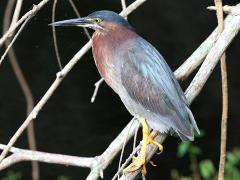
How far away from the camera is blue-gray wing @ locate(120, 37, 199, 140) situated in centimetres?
244

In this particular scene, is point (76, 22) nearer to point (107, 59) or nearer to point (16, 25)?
point (107, 59)

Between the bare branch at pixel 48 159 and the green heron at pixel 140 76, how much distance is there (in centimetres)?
29

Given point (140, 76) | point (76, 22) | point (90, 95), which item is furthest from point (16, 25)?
point (90, 95)

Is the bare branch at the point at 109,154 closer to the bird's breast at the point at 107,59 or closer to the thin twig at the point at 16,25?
the bird's breast at the point at 107,59

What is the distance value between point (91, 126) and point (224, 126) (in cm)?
279

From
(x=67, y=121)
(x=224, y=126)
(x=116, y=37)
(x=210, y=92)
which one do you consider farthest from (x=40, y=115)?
(x=224, y=126)

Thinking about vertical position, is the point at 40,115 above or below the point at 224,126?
below

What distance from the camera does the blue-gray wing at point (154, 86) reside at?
2.44m

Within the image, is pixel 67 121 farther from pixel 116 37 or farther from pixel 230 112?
pixel 116 37

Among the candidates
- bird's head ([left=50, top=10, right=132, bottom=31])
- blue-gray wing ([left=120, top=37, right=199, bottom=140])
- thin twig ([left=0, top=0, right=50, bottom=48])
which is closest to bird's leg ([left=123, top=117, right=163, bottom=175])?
blue-gray wing ([left=120, top=37, right=199, bottom=140])

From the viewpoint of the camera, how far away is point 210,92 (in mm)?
5199

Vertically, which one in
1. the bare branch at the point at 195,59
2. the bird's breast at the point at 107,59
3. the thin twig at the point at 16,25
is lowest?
the bare branch at the point at 195,59

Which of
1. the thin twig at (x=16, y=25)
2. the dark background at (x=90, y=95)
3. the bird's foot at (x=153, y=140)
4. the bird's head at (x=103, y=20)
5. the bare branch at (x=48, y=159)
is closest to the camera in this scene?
the thin twig at (x=16, y=25)

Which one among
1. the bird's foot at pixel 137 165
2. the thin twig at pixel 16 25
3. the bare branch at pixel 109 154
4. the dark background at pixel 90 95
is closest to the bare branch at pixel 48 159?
the bare branch at pixel 109 154
